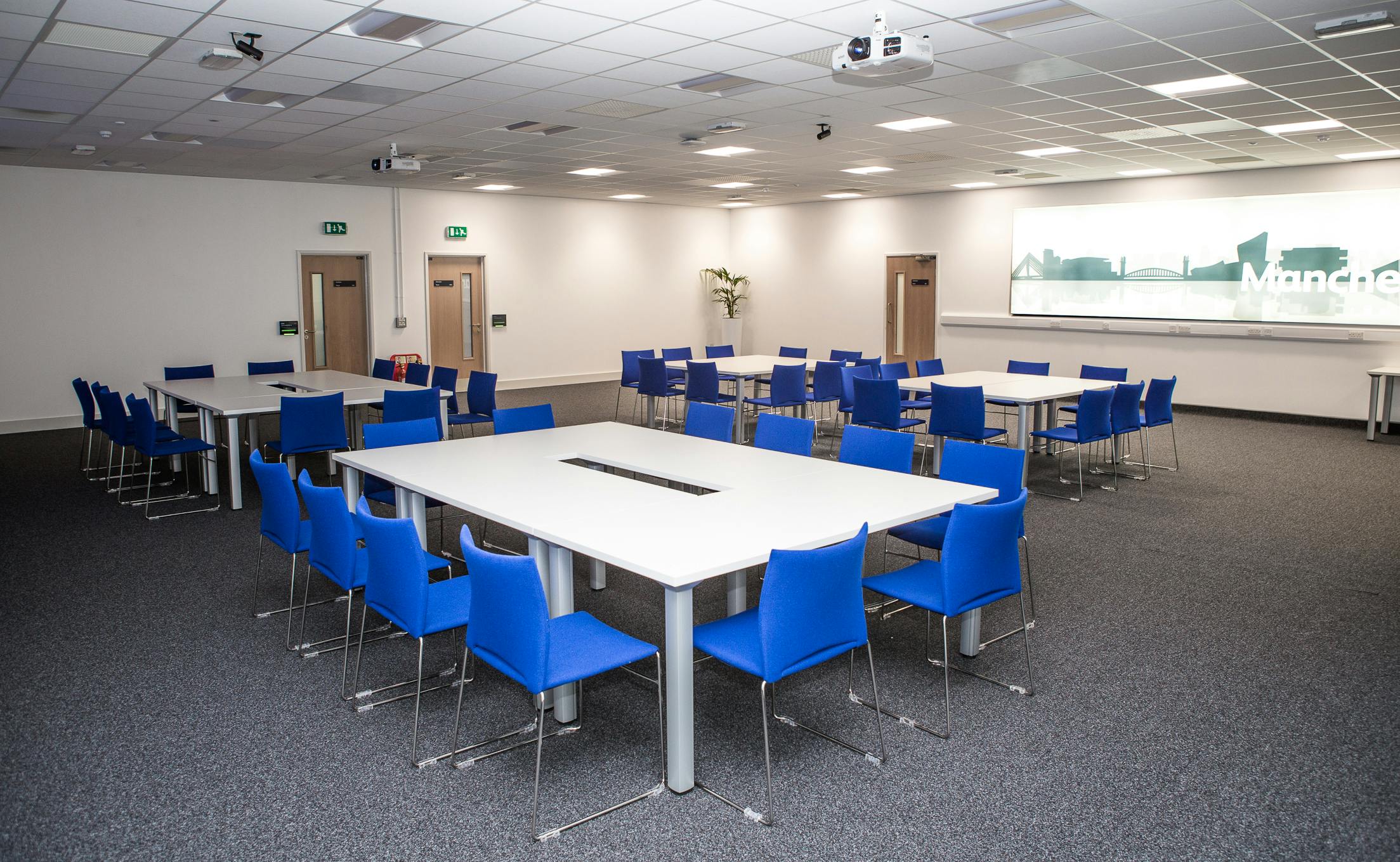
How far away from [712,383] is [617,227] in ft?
24.3

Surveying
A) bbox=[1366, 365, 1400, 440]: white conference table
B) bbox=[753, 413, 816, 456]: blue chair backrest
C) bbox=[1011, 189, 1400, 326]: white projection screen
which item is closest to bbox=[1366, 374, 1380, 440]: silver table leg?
bbox=[1366, 365, 1400, 440]: white conference table

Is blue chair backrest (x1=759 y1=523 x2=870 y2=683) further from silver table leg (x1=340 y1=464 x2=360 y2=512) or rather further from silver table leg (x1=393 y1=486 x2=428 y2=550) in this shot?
silver table leg (x1=340 y1=464 x2=360 y2=512)

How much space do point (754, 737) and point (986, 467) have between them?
1878 millimetres

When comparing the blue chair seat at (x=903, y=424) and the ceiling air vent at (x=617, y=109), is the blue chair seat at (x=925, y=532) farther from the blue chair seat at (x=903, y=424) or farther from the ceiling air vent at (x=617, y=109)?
the ceiling air vent at (x=617, y=109)

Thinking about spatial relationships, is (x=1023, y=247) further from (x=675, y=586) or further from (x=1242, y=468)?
(x=675, y=586)

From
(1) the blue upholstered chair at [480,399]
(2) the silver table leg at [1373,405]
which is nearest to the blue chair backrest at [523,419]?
(1) the blue upholstered chair at [480,399]

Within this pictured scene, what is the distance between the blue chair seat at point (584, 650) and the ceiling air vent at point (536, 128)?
19.4 ft

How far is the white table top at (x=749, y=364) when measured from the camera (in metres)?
9.91

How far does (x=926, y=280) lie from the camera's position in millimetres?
14680

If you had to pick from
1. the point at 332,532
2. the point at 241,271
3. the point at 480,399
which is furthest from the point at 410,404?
the point at 241,271

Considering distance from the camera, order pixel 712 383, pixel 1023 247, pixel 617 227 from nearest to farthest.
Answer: pixel 712 383 → pixel 1023 247 → pixel 617 227

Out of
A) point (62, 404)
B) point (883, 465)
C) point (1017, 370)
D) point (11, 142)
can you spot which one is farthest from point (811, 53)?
point (62, 404)

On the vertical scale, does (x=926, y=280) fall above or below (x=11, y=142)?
below

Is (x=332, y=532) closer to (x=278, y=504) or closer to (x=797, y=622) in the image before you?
(x=278, y=504)
